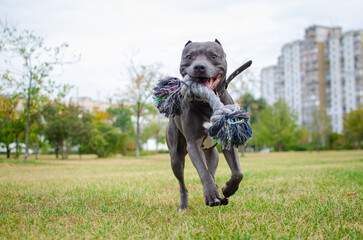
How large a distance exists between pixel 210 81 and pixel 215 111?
1.73 ft

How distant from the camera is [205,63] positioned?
3449mm

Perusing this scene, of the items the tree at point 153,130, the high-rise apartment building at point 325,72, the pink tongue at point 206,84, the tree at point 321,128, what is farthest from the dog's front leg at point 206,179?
the high-rise apartment building at point 325,72

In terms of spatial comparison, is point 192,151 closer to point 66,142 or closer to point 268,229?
point 268,229

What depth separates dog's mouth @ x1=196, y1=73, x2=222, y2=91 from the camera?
3523mm

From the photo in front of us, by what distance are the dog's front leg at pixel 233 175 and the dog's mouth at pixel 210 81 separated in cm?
74

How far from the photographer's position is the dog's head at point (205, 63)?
343 centimetres

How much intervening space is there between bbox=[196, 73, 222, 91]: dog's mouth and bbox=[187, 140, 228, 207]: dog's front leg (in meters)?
0.64

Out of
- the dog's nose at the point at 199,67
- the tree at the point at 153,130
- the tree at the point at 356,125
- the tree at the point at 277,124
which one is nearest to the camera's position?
the dog's nose at the point at 199,67

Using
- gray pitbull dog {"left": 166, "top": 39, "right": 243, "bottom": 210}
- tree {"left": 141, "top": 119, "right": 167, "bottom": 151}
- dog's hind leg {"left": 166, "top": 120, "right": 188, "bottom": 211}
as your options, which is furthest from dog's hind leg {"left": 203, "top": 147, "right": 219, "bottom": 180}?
tree {"left": 141, "top": 119, "right": 167, "bottom": 151}

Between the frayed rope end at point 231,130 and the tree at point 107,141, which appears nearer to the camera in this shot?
the frayed rope end at point 231,130

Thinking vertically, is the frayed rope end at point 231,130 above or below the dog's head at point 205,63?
below

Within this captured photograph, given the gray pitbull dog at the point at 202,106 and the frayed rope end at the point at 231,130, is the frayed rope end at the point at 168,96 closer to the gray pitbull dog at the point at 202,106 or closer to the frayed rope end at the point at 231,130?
the gray pitbull dog at the point at 202,106

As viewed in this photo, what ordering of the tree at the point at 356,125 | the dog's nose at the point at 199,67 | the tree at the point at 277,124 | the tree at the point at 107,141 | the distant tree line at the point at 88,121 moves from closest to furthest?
the dog's nose at the point at 199,67 < the distant tree line at the point at 88,121 < the tree at the point at 107,141 < the tree at the point at 277,124 < the tree at the point at 356,125

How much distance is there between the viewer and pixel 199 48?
3.63 m
